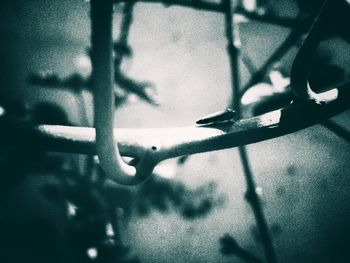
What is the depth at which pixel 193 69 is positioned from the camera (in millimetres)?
969

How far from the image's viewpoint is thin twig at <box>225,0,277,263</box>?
38.0 inches

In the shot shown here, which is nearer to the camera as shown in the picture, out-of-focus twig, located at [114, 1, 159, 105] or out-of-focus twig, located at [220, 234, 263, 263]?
out-of-focus twig, located at [114, 1, 159, 105]

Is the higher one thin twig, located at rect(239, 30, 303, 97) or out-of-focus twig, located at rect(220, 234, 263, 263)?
thin twig, located at rect(239, 30, 303, 97)

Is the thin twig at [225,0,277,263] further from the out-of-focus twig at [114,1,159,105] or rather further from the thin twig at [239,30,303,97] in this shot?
the out-of-focus twig at [114,1,159,105]

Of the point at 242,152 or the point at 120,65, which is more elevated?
the point at 120,65

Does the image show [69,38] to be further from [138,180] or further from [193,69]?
[138,180]

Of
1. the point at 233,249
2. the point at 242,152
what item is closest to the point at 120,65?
the point at 242,152

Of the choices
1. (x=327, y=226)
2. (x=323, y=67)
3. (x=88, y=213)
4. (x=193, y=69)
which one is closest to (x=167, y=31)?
(x=193, y=69)

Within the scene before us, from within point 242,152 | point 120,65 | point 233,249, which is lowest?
point 233,249

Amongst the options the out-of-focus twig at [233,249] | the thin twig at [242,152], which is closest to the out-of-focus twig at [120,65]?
the thin twig at [242,152]

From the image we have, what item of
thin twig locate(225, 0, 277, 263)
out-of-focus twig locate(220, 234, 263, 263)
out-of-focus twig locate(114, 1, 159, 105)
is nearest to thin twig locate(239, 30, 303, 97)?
thin twig locate(225, 0, 277, 263)

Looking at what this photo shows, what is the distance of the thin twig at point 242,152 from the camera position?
3.17ft

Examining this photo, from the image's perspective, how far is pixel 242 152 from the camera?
3.27 feet

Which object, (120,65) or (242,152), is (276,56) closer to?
(242,152)
